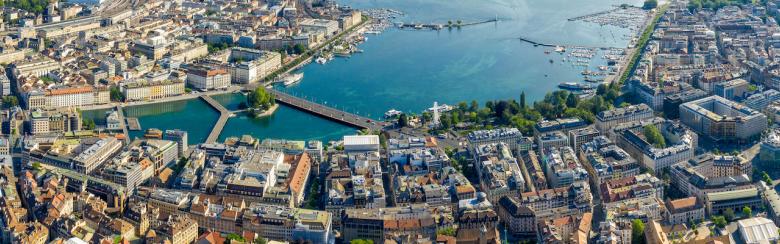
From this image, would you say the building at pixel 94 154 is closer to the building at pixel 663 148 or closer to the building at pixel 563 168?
the building at pixel 563 168

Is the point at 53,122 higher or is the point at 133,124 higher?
the point at 53,122

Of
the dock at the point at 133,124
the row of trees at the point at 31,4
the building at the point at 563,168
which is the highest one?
the row of trees at the point at 31,4

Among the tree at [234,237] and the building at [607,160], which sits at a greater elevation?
the building at [607,160]

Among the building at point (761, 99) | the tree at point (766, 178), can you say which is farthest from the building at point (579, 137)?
the building at point (761, 99)

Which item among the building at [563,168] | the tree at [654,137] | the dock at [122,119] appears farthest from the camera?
the dock at [122,119]

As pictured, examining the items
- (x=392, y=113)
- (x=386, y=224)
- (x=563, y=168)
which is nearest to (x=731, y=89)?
(x=563, y=168)

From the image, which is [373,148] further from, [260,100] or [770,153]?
[770,153]

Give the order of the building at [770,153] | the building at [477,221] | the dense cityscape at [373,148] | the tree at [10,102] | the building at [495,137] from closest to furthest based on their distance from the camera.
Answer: the building at [477,221], the dense cityscape at [373,148], the building at [770,153], the building at [495,137], the tree at [10,102]
